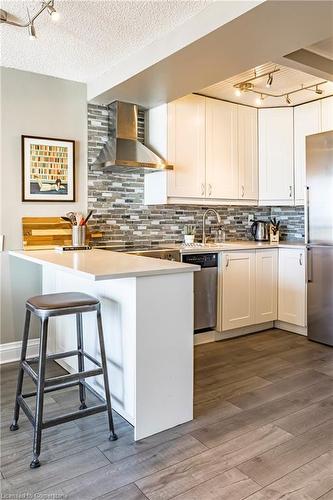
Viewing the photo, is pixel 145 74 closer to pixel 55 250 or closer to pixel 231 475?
pixel 55 250

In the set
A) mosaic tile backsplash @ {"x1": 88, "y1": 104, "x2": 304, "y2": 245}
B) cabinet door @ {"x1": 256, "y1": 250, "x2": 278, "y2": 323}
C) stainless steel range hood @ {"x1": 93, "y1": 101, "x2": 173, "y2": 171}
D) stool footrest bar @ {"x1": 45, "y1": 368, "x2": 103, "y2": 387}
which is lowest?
stool footrest bar @ {"x1": 45, "y1": 368, "x2": 103, "y2": 387}

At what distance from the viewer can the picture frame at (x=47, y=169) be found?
340 cm

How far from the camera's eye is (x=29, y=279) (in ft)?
11.4

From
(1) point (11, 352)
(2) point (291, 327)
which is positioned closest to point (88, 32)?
(1) point (11, 352)

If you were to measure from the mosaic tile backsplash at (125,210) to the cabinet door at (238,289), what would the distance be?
73 centimetres

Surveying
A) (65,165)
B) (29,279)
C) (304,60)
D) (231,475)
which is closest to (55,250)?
(29,279)

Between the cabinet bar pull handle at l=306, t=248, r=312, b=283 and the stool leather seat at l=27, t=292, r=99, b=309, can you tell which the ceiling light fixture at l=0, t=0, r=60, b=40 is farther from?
the cabinet bar pull handle at l=306, t=248, r=312, b=283

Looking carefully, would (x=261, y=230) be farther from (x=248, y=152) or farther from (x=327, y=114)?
(x=327, y=114)

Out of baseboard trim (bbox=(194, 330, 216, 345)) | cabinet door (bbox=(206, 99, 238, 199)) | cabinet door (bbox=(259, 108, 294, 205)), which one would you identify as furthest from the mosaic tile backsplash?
baseboard trim (bbox=(194, 330, 216, 345))

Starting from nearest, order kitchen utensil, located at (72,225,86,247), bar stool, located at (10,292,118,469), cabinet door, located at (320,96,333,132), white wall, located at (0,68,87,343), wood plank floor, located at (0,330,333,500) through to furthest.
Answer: wood plank floor, located at (0,330,333,500), bar stool, located at (10,292,118,469), white wall, located at (0,68,87,343), kitchen utensil, located at (72,225,86,247), cabinet door, located at (320,96,333,132)

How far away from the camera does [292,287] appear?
163 inches

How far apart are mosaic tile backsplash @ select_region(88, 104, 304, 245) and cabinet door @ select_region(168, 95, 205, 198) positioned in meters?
0.37

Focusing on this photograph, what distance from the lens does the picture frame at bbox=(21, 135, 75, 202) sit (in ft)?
Answer: 11.2

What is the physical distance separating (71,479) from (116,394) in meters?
0.62
